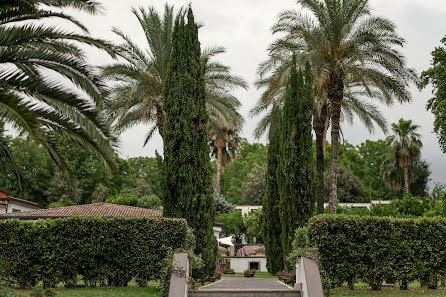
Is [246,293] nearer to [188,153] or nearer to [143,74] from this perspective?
[188,153]

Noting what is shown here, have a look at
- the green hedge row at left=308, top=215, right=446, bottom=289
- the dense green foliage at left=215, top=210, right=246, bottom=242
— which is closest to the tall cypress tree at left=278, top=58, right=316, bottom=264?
the green hedge row at left=308, top=215, right=446, bottom=289

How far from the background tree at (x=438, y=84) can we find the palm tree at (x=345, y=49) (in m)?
9.33

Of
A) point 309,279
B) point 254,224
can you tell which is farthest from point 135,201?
point 309,279

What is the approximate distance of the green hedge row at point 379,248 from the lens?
44.2 feet

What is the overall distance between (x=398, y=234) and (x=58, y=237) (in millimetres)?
9428

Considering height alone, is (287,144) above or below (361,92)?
below

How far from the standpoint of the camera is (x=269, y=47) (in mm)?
25672

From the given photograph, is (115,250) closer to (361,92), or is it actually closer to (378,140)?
(361,92)

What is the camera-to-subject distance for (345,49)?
23484 mm

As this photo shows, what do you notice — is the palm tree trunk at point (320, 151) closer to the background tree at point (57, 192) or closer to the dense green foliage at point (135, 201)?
the dense green foliage at point (135, 201)

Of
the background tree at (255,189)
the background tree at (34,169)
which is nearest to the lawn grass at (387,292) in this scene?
the background tree at (34,169)

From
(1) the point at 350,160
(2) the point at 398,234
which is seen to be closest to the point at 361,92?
(2) the point at 398,234

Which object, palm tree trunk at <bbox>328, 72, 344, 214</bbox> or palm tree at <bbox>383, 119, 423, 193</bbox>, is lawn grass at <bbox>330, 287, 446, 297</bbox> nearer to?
palm tree trunk at <bbox>328, 72, 344, 214</bbox>

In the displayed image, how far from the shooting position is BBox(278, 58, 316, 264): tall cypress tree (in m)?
20.1
